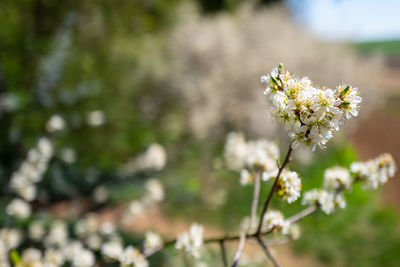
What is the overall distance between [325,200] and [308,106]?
57 cm

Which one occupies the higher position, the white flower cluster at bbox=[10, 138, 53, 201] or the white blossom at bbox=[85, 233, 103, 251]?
the white flower cluster at bbox=[10, 138, 53, 201]

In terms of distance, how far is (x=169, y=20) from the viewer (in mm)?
8422

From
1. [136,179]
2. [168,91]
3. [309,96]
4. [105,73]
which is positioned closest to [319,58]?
[168,91]

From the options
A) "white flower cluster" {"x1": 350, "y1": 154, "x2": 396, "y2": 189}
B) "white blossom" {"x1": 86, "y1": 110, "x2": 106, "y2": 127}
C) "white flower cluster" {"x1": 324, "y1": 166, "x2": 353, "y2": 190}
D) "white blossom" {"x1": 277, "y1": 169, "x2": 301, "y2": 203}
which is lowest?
"white blossom" {"x1": 277, "y1": 169, "x2": 301, "y2": 203}

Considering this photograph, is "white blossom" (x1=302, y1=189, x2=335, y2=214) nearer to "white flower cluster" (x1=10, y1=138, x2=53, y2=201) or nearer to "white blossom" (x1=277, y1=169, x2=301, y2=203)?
"white blossom" (x1=277, y1=169, x2=301, y2=203)

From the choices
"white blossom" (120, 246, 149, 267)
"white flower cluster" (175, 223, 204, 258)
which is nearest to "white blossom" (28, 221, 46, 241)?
"white blossom" (120, 246, 149, 267)

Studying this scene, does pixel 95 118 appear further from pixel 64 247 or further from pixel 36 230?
pixel 64 247

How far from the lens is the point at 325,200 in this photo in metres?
1.25

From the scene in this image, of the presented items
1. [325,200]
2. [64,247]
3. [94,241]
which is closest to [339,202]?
[325,200]

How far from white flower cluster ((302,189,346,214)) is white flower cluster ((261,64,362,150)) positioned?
48 cm

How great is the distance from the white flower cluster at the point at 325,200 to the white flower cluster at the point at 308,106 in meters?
0.48

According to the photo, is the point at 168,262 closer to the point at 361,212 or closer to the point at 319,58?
the point at 361,212

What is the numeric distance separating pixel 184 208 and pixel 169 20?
499cm

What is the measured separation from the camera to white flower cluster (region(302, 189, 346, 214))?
4.03 ft
